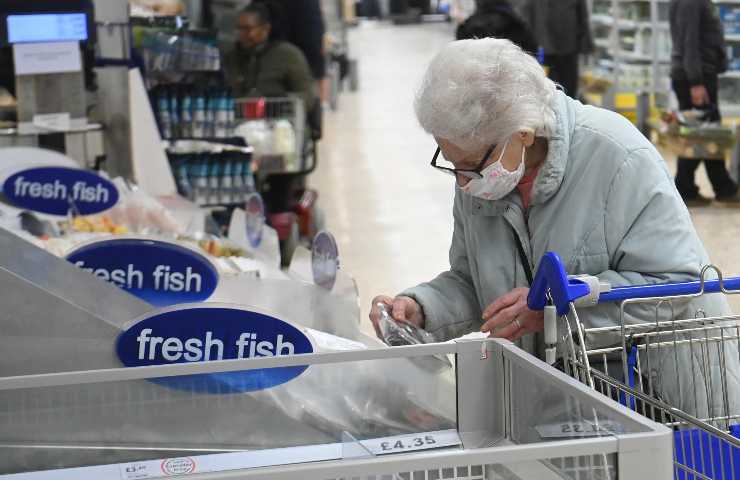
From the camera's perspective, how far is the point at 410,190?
10727 mm

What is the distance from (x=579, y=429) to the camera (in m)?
1.57

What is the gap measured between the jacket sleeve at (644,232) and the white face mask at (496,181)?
0.61ft

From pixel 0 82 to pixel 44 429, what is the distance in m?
4.11

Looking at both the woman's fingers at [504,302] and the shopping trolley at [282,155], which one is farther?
the shopping trolley at [282,155]

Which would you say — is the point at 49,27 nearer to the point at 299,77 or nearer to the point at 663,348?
the point at 299,77

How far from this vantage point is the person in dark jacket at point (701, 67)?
9461mm

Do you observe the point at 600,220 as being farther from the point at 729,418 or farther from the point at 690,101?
the point at 690,101

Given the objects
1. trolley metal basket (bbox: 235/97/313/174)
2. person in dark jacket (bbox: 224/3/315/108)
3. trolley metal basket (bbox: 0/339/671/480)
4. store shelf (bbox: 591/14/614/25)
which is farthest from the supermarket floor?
store shelf (bbox: 591/14/614/25)

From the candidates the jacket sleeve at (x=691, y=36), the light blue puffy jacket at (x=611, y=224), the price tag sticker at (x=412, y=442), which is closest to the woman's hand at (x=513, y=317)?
the light blue puffy jacket at (x=611, y=224)

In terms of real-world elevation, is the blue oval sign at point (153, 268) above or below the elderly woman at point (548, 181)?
below

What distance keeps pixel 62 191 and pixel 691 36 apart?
20.2 ft

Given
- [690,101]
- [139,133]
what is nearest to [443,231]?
[690,101]

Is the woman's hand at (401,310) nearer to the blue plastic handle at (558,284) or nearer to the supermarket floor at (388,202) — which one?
the blue plastic handle at (558,284)

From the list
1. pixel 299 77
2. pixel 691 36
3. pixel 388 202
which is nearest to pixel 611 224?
pixel 299 77
